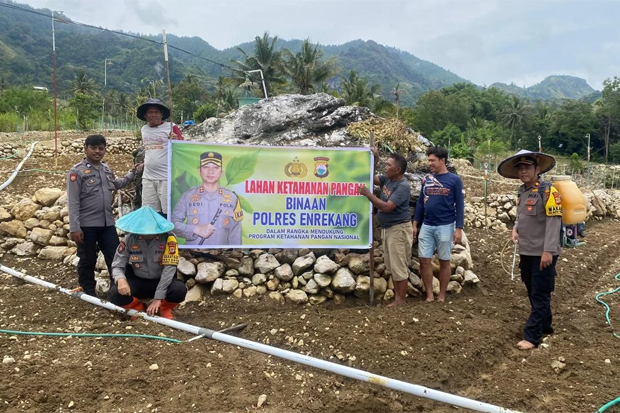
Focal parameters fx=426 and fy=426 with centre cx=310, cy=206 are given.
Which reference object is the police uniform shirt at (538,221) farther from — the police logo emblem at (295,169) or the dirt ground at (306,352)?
the police logo emblem at (295,169)

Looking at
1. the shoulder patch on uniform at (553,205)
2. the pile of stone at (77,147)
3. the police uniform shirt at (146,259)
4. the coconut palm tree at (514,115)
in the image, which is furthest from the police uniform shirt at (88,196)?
the coconut palm tree at (514,115)

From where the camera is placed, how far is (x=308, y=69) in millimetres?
35312

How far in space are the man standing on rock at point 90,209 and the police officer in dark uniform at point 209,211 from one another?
713mm

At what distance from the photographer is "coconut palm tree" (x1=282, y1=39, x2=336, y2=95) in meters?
35.4

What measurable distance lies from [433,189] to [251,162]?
6.68 feet

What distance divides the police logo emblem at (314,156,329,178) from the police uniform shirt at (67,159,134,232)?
88.7 inches

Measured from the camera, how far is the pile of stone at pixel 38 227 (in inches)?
223

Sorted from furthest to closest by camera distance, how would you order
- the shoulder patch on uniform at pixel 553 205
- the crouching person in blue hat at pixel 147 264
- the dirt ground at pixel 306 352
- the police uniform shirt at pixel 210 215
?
the police uniform shirt at pixel 210 215
the crouching person in blue hat at pixel 147 264
the shoulder patch on uniform at pixel 553 205
the dirt ground at pixel 306 352

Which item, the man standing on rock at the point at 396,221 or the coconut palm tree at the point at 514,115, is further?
the coconut palm tree at the point at 514,115

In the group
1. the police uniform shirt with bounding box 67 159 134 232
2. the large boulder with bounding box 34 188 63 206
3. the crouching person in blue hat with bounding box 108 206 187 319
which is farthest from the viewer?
the large boulder with bounding box 34 188 63 206

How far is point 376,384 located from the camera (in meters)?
3.02

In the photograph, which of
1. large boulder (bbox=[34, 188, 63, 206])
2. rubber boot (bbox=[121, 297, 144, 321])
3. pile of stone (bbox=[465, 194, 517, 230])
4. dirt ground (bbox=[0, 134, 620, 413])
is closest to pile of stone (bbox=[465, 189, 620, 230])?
pile of stone (bbox=[465, 194, 517, 230])

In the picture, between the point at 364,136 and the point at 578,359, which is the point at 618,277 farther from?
the point at 364,136

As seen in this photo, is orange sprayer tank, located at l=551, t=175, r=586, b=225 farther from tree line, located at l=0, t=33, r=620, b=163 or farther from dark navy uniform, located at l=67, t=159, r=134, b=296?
tree line, located at l=0, t=33, r=620, b=163
